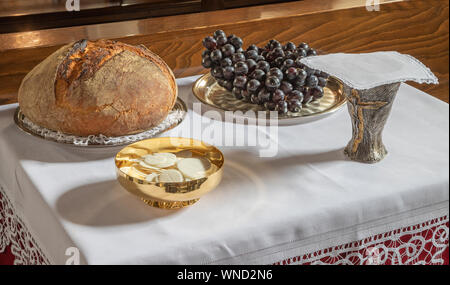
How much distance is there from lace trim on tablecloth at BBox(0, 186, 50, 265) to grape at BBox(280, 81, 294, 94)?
0.51 m

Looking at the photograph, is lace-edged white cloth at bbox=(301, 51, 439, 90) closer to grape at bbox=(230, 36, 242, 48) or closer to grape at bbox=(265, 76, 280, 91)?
grape at bbox=(265, 76, 280, 91)

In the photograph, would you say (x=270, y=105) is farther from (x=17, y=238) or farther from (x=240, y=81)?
(x=17, y=238)

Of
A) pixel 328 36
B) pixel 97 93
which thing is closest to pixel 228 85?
pixel 97 93

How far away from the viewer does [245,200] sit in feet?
2.79

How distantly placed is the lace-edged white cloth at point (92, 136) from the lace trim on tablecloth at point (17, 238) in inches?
5.6

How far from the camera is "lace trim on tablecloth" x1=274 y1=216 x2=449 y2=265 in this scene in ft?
2.79

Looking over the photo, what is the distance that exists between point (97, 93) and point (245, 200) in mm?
323

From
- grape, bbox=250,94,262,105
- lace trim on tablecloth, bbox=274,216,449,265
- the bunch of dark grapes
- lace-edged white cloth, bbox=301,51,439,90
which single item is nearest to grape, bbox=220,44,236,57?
the bunch of dark grapes

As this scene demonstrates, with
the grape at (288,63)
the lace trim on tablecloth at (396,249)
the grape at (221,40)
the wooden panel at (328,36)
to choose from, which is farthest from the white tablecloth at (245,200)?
the wooden panel at (328,36)

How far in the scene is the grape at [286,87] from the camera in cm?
108

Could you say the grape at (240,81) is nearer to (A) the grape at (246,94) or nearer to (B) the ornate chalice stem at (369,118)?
(A) the grape at (246,94)
